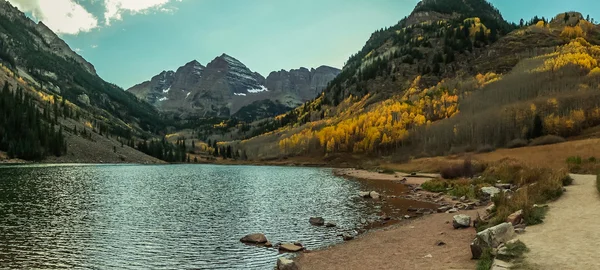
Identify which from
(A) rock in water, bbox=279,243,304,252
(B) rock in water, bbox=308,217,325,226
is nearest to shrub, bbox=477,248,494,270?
(A) rock in water, bbox=279,243,304,252

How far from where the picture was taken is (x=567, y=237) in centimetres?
1848

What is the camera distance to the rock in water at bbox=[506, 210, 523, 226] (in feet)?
77.1

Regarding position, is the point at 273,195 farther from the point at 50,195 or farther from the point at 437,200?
the point at 50,195

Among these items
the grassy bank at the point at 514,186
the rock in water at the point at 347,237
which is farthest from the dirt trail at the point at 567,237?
the rock in water at the point at 347,237

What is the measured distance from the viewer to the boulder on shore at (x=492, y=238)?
18578 millimetres

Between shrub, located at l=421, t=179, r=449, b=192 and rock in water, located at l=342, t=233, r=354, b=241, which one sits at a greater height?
shrub, located at l=421, t=179, r=449, b=192

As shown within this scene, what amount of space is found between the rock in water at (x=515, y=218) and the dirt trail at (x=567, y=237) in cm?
142

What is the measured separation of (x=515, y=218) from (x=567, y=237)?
5.21 m

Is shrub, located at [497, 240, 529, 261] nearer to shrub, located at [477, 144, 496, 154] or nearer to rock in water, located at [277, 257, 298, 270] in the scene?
rock in water, located at [277, 257, 298, 270]

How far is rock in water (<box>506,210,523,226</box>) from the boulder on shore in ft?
15.2

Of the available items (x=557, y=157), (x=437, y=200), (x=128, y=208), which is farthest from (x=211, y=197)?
(x=557, y=157)

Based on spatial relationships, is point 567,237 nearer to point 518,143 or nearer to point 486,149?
point 486,149

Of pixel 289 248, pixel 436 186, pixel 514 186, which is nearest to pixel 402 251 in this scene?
pixel 289 248

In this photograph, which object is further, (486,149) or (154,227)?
(486,149)
